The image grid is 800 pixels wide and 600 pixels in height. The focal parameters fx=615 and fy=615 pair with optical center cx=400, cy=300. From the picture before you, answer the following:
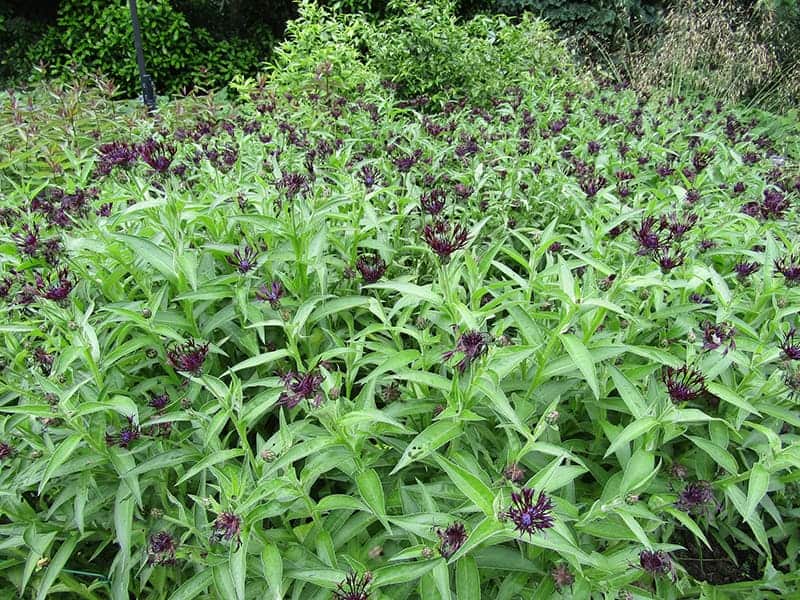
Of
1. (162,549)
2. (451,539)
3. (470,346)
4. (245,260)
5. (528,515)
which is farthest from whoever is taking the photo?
(245,260)

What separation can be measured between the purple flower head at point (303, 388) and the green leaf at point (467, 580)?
0.46m

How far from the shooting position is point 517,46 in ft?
19.2

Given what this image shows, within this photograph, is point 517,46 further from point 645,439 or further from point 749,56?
point 645,439

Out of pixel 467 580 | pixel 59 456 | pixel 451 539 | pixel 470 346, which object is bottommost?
pixel 59 456

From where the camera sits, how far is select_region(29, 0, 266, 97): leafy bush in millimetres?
8203

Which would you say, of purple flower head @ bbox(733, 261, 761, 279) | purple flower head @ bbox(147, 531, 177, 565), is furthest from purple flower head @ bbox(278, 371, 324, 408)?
purple flower head @ bbox(733, 261, 761, 279)

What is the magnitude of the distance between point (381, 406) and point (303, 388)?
2.15 ft

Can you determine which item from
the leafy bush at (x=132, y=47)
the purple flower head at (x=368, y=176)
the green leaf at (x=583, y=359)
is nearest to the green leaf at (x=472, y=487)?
the green leaf at (x=583, y=359)

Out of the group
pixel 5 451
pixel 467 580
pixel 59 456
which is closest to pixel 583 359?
pixel 467 580

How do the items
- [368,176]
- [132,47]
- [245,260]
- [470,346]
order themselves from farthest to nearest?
1. [132,47]
2. [368,176]
3. [245,260]
4. [470,346]

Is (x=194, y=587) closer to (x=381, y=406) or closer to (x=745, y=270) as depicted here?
(x=381, y=406)

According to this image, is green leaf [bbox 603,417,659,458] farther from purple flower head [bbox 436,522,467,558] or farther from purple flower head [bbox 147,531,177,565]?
purple flower head [bbox 147,531,177,565]

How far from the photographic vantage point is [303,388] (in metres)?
1.23

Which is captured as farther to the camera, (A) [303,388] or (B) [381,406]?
(B) [381,406]
